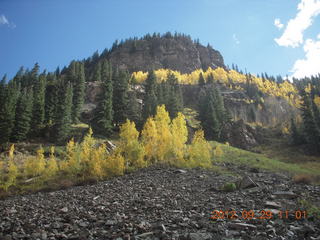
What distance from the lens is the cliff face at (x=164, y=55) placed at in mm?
156375

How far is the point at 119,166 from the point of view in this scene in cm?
2188

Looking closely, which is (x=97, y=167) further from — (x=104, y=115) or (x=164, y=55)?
(x=164, y=55)

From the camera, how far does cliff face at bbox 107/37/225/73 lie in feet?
513

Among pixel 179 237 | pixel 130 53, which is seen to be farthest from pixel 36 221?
pixel 130 53

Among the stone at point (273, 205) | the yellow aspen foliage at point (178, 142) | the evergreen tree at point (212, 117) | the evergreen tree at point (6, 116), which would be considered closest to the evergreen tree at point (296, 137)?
the evergreen tree at point (212, 117)

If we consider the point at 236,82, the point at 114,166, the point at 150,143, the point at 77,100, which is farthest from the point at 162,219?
the point at 236,82

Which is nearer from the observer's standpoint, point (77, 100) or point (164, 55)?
point (77, 100)

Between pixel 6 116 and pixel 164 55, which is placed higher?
pixel 164 55

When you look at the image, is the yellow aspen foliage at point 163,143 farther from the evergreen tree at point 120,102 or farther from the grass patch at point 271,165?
the evergreen tree at point 120,102

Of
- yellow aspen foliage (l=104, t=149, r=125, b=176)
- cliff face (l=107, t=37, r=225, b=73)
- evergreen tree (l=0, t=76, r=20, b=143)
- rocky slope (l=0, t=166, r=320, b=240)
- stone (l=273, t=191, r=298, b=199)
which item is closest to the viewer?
rocky slope (l=0, t=166, r=320, b=240)

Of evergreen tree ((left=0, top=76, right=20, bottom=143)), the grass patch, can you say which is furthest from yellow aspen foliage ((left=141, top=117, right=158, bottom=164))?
evergreen tree ((left=0, top=76, right=20, bottom=143))

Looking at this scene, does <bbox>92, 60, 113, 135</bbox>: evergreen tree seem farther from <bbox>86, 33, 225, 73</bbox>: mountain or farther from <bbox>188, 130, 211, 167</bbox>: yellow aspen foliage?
<bbox>86, 33, 225, 73</bbox>: mountain

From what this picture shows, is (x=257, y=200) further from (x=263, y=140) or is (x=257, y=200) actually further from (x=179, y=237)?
(x=263, y=140)

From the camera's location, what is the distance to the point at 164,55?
556 ft
